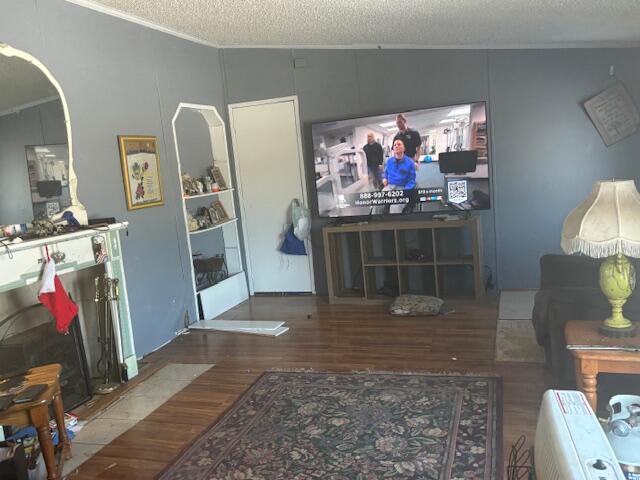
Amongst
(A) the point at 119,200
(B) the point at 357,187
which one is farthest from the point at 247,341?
(B) the point at 357,187

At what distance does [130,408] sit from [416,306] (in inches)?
99.4

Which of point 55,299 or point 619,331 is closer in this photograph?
point 619,331

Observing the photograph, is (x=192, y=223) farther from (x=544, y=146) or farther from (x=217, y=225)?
(x=544, y=146)

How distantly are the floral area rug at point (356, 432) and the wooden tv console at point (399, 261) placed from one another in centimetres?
179

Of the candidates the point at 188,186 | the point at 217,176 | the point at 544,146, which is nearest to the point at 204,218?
the point at 188,186

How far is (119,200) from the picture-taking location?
13.5 ft

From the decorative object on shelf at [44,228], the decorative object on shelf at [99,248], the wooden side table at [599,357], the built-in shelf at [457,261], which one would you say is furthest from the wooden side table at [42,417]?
the built-in shelf at [457,261]

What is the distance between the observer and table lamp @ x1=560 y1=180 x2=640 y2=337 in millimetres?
2205

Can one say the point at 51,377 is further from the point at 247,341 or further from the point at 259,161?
the point at 259,161

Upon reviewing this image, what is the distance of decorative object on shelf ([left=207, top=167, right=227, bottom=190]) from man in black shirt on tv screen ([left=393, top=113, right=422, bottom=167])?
1892 mm

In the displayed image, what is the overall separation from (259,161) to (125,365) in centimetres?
277

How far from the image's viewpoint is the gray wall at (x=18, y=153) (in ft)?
10.3

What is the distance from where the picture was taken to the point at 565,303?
287 cm

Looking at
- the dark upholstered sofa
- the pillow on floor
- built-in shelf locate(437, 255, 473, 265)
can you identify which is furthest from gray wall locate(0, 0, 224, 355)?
the dark upholstered sofa
